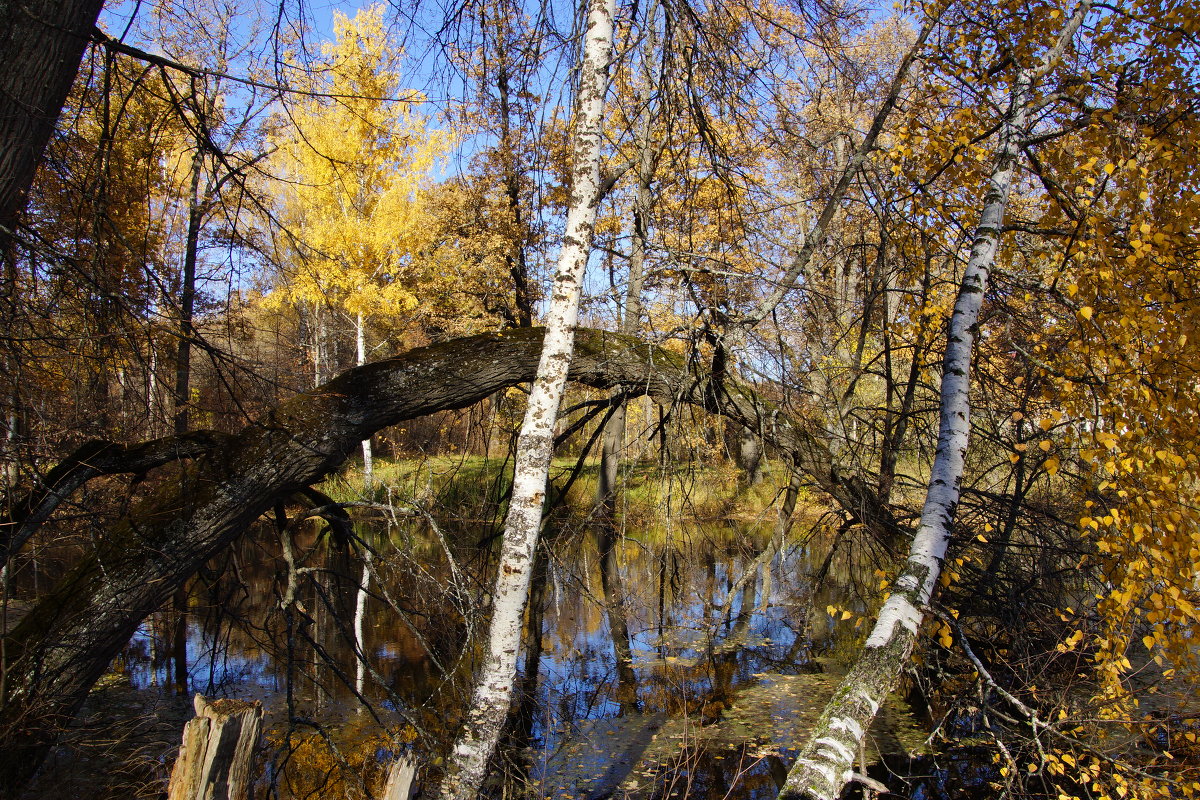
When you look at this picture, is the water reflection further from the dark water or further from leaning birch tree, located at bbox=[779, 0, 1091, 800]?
leaning birch tree, located at bbox=[779, 0, 1091, 800]

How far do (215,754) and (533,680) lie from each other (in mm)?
4535

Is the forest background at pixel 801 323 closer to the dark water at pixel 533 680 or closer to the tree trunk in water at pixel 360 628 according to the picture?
the dark water at pixel 533 680

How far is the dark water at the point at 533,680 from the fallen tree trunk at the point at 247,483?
54 cm

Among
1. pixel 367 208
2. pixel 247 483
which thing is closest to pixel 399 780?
pixel 247 483

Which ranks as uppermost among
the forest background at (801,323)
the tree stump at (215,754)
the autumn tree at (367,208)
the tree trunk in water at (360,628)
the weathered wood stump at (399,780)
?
the autumn tree at (367,208)

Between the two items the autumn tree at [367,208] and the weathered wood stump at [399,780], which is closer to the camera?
the weathered wood stump at [399,780]

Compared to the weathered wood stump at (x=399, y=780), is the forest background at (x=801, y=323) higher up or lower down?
higher up

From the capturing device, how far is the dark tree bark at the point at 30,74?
225 centimetres

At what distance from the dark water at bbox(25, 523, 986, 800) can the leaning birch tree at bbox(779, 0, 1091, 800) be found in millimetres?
1005

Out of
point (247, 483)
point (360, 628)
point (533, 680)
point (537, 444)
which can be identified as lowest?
point (360, 628)

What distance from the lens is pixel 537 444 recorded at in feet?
9.97

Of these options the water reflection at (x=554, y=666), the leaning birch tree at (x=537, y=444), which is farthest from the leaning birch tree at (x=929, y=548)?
the water reflection at (x=554, y=666)

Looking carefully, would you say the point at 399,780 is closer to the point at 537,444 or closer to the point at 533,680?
the point at 537,444

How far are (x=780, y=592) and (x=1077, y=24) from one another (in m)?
8.56
